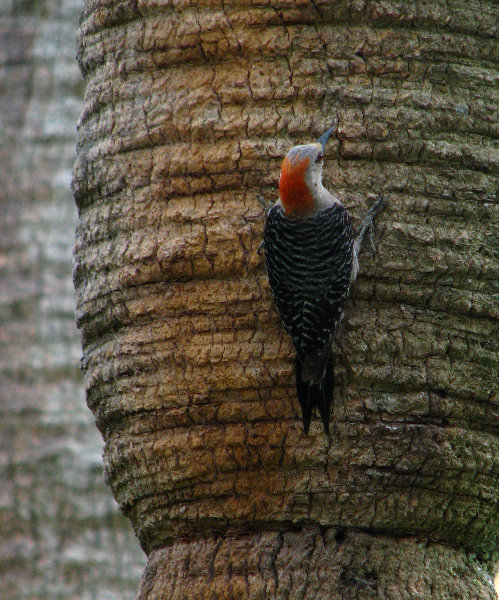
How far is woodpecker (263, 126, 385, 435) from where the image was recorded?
167 inches

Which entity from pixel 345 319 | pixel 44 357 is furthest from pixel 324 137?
pixel 44 357

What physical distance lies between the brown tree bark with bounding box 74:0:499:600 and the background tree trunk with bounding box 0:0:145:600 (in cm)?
306

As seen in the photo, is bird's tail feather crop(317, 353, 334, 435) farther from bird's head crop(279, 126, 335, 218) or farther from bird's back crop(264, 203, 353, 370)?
bird's head crop(279, 126, 335, 218)

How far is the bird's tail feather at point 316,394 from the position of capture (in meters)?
4.20

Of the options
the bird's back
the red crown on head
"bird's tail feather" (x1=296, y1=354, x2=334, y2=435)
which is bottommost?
"bird's tail feather" (x1=296, y1=354, x2=334, y2=435)

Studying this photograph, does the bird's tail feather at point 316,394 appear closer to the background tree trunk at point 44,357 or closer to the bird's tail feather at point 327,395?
the bird's tail feather at point 327,395

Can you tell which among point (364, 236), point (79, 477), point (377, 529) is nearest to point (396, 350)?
point (364, 236)

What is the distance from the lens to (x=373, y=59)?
447cm

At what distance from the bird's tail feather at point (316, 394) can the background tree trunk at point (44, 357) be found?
375 cm

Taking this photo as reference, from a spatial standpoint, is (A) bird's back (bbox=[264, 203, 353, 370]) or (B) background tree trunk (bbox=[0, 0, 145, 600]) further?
(B) background tree trunk (bbox=[0, 0, 145, 600])

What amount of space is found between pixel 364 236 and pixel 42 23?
17.7ft

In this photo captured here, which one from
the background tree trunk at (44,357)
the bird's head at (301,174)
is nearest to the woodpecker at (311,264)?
the bird's head at (301,174)

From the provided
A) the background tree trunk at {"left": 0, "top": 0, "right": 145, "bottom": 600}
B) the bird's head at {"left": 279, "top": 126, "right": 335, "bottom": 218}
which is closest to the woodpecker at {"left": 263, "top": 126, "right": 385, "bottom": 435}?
the bird's head at {"left": 279, "top": 126, "right": 335, "bottom": 218}

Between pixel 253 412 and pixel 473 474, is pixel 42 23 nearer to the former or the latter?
pixel 253 412
